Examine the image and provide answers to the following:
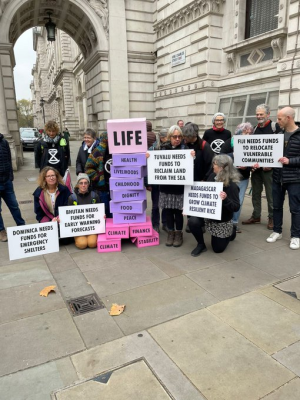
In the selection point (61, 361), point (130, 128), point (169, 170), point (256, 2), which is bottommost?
point (61, 361)

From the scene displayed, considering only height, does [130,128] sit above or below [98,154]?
above

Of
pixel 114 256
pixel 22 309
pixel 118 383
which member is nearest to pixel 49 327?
pixel 22 309

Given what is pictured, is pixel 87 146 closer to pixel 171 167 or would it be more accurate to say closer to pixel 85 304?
pixel 171 167

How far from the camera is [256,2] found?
10.4 meters

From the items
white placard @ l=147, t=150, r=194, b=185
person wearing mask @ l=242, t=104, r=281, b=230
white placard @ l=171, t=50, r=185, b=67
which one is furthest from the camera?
white placard @ l=171, t=50, r=185, b=67

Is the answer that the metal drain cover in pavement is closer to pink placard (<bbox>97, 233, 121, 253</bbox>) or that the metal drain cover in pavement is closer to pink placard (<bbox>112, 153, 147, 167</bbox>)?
pink placard (<bbox>97, 233, 121, 253</bbox>)

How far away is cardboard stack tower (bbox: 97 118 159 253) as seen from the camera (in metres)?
4.57

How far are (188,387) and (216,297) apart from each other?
1.27 meters

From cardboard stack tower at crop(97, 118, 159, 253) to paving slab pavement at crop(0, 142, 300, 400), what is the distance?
38 centimetres

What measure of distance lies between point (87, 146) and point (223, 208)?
2685 mm

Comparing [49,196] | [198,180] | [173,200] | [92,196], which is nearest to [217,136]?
[198,180]

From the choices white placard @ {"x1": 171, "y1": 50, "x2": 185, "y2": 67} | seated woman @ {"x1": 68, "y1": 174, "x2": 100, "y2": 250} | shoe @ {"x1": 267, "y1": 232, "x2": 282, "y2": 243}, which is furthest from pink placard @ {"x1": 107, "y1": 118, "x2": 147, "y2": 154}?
white placard @ {"x1": 171, "y1": 50, "x2": 185, "y2": 67}

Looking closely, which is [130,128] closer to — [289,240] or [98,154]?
[98,154]

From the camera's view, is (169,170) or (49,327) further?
(169,170)
